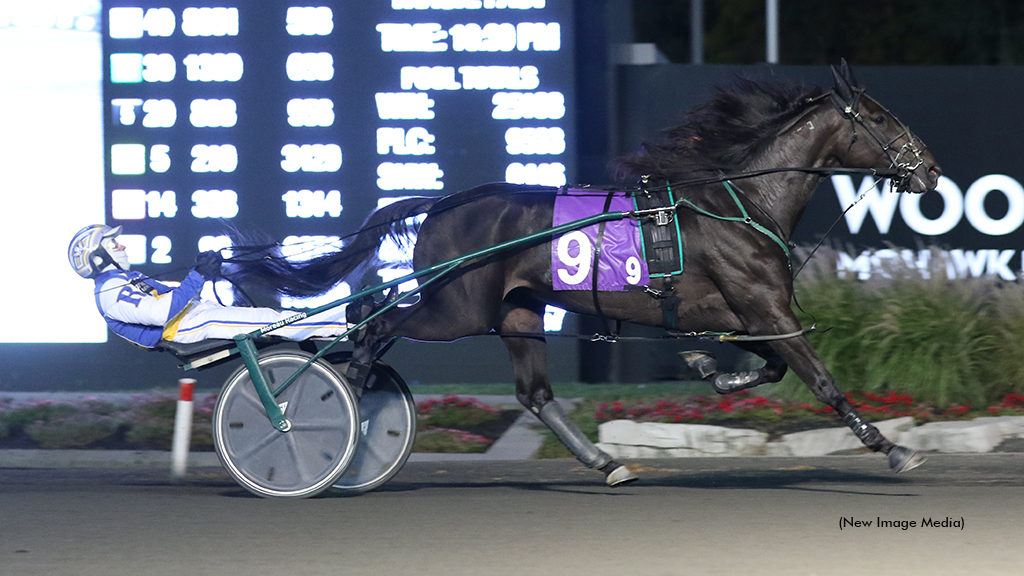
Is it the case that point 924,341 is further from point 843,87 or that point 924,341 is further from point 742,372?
point 843,87

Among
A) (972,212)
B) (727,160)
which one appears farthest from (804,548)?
(972,212)

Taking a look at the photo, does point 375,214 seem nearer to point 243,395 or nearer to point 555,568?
point 243,395

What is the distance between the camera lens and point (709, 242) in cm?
705

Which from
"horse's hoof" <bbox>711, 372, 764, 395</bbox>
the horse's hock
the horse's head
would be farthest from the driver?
the horse's head

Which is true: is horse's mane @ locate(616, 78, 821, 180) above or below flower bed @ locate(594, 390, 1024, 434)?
above

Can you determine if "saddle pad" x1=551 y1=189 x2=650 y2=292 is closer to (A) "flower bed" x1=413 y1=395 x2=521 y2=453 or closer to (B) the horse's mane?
(B) the horse's mane

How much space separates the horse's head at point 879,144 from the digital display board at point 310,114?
465 cm

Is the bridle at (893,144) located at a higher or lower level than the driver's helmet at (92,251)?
higher

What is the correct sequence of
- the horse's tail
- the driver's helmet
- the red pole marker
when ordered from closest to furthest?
1. the driver's helmet
2. the red pole marker
3. the horse's tail

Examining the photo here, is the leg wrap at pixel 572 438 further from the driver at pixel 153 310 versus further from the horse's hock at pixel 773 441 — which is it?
the horse's hock at pixel 773 441

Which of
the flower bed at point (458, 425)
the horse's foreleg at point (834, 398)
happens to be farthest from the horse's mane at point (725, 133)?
the flower bed at point (458, 425)

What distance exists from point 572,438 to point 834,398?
1427mm

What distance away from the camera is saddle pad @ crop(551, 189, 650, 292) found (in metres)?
7.05

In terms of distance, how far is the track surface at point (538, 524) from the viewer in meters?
5.38
